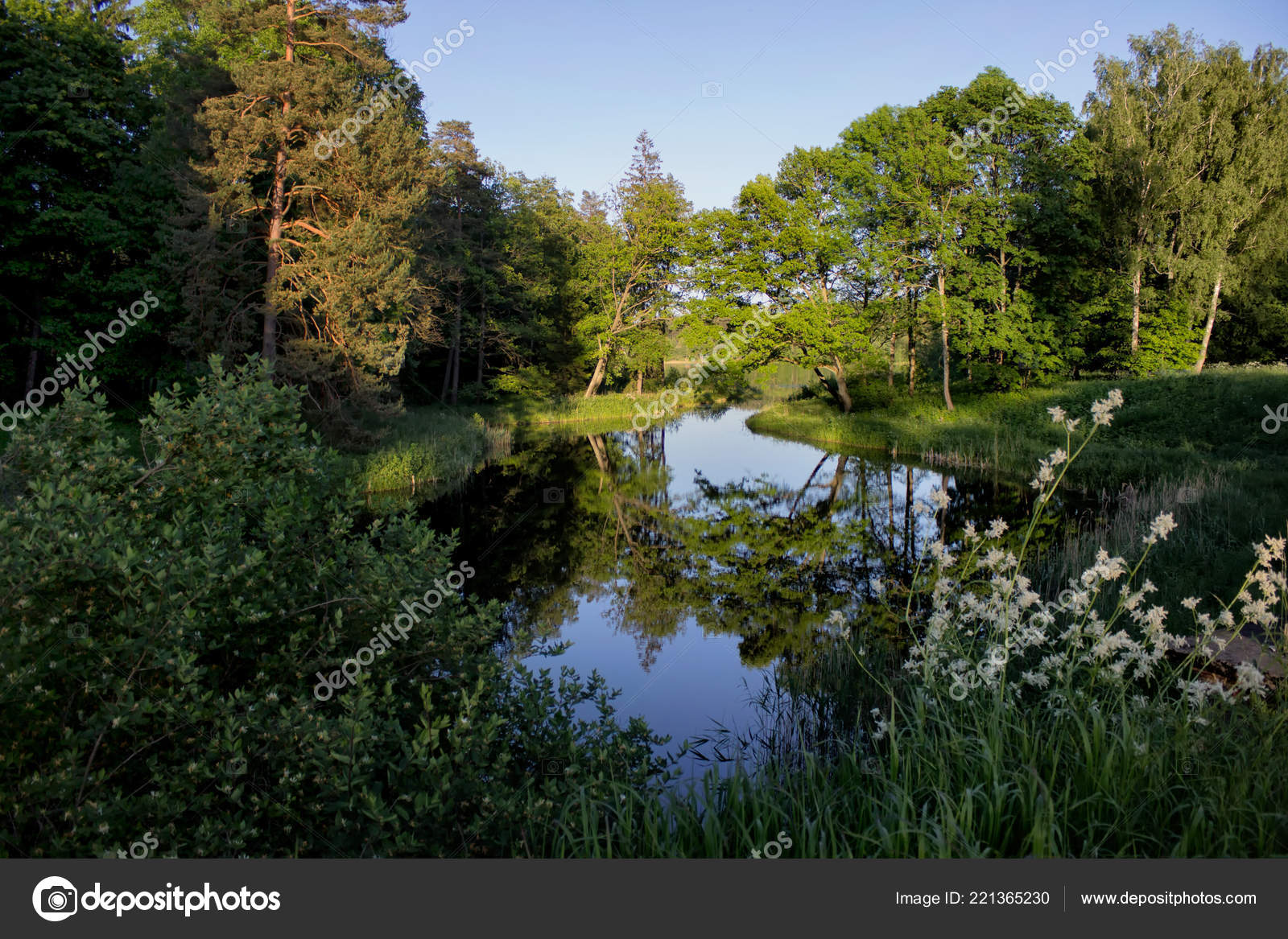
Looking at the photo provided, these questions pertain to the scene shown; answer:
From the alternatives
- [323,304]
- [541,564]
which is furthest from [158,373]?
[541,564]

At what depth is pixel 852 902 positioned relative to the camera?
9.20 feet

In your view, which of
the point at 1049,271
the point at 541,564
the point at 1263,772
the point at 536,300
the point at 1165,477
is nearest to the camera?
the point at 1263,772

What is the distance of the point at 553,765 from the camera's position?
4.42 metres

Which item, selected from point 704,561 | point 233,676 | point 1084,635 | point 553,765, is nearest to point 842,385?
point 704,561

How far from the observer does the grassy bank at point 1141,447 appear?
955cm

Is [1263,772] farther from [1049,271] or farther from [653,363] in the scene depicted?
[653,363]

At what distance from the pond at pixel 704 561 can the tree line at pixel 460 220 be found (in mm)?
6910

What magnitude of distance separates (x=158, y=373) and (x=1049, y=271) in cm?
3441

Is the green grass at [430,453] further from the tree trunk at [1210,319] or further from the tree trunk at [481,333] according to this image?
the tree trunk at [1210,319]

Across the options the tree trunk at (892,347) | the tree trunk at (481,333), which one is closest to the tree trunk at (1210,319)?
the tree trunk at (892,347)

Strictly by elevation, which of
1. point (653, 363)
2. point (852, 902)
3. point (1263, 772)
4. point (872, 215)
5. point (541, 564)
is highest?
point (872, 215)

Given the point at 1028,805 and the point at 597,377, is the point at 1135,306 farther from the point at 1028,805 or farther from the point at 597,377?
the point at 1028,805

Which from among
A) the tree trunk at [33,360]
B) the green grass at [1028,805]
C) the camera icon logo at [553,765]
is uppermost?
the tree trunk at [33,360]

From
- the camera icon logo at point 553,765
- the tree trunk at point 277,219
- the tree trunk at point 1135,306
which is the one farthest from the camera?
the tree trunk at point 1135,306
